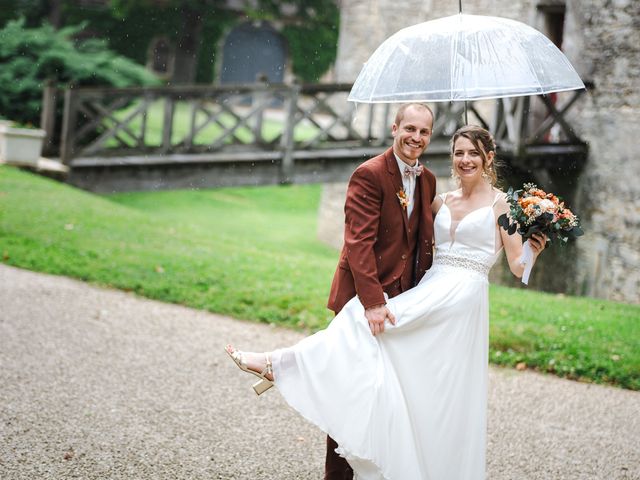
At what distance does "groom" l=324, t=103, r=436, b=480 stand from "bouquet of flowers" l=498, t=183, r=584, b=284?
39cm

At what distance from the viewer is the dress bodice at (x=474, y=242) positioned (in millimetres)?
3984

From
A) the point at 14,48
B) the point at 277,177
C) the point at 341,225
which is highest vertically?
the point at 14,48

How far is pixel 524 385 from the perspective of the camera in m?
6.49

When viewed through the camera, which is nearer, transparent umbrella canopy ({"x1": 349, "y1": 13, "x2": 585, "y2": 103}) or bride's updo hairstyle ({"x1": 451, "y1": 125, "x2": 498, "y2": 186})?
bride's updo hairstyle ({"x1": 451, "y1": 125, "x2": 498, "y2": 186})

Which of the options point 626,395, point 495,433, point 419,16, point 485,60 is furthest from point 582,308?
point 419,16

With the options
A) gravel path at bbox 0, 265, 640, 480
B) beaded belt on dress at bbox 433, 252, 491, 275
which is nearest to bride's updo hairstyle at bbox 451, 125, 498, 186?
beaded belt on dress at bbox 433, 252, 491, 275

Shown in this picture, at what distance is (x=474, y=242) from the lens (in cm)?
399

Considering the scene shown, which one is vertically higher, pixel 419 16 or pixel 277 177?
pixel 419 16

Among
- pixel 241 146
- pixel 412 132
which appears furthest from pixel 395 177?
pixel 241 146

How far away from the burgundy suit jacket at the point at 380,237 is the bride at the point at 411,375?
4.0 inches

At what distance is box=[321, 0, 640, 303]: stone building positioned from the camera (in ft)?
40.0

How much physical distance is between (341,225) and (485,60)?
1305 centimetres

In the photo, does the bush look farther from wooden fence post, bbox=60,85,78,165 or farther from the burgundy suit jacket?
the burgundy suit jacket

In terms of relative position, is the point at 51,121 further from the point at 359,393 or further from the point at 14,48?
the point at 359,393
